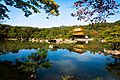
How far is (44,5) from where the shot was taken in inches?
639

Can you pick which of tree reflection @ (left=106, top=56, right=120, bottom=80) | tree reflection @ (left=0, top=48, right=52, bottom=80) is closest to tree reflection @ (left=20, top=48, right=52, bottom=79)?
tree reflection @ (left=0, top=48, right=52, bottom=80)

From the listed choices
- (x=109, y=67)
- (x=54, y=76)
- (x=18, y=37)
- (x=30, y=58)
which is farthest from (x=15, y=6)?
(x=18, y=37)

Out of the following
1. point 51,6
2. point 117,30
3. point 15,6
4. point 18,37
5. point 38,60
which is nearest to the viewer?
point 51,6

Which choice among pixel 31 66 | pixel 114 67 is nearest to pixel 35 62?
pixel 31 66

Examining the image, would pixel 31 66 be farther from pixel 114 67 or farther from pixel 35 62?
pixel 114 67

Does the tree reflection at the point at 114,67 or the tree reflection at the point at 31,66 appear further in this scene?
the tree reflection at the point at 114,67

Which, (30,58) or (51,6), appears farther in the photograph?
(30,58)

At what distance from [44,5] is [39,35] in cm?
6940

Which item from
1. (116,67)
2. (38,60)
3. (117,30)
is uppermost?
(117,30)

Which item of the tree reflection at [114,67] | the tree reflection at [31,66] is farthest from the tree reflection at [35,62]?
the tree reflection at [114,67]

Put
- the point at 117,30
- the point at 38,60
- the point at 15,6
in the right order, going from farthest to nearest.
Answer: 1. the point at 117,30
2. the point at 38,60
3. the point at 15,6

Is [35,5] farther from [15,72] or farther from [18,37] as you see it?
[18,37]

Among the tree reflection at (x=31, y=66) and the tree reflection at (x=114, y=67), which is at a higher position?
the tree reflection at (x=31, y=66)

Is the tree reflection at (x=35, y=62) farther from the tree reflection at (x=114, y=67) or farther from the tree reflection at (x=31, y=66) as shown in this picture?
the tree reflection at (x=114, y=67)
